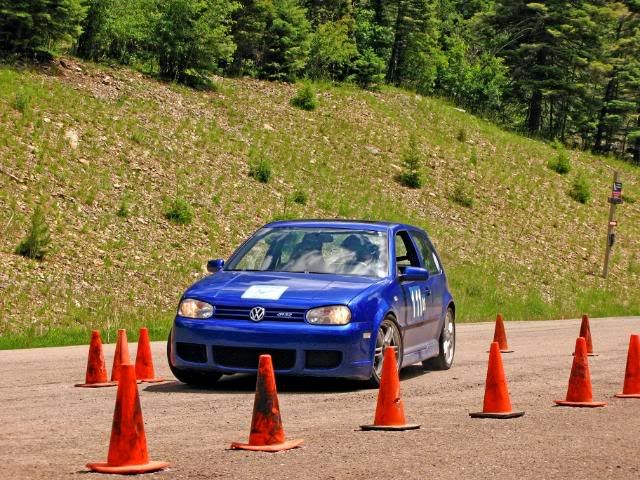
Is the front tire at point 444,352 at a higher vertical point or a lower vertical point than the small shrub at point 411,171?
higher

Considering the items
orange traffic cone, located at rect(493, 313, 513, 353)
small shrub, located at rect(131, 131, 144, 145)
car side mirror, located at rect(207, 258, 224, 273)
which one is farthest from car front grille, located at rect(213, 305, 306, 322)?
small shrub, located at rect(131, 131, 144, 145)

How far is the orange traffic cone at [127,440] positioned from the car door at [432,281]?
677 cm

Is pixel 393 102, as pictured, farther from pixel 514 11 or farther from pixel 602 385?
pixel 602 385

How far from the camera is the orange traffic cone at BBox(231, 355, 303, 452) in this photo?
24.4 ft

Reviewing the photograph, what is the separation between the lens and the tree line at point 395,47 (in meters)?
45.0

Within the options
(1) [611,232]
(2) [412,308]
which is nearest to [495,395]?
(2) [412,308]

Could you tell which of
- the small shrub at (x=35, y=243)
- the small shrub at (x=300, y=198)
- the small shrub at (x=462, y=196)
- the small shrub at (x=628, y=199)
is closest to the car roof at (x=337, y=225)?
A: the small shrub at (x=35, y=243)

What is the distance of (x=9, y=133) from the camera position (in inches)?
1315

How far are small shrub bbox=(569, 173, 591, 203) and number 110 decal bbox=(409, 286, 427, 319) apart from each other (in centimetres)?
4187

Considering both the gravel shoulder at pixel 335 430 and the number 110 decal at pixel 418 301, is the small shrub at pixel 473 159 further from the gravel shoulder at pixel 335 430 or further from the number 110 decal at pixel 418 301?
the number 110 decal at pixel 418 301

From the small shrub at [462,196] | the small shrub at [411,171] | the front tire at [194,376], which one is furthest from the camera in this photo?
the small shrub at [462,196]

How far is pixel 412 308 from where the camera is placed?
12430 millimetres

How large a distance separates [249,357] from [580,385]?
304cm

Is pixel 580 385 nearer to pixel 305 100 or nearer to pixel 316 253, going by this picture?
pixel 316 253
